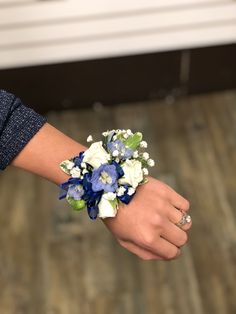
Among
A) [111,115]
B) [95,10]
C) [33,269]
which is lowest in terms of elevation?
[33,269]

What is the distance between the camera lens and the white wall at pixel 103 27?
71.8 inches

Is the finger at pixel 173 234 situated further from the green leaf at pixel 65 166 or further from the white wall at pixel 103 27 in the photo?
the white wall at pixel 103 27

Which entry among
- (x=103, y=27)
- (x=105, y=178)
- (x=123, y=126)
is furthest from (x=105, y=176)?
(x=123, y=126)

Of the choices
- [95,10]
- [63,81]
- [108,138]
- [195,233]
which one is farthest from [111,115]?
[108,138]

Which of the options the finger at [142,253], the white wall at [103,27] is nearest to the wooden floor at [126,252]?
the white wall at [103,27]

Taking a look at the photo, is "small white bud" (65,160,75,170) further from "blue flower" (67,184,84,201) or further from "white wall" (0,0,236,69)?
"white wall" (0,0,236,69)

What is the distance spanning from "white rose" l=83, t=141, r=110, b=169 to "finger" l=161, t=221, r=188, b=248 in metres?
0.11

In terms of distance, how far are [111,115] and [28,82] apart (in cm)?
32

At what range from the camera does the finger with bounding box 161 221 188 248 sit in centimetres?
73

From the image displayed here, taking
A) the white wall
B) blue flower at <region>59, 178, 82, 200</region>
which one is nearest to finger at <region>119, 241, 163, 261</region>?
blue flower at <region>59, 178, 82, 200</region>

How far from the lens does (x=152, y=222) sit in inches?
28.4

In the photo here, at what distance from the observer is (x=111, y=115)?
6.91ft

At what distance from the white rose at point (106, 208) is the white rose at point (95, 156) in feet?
0.14

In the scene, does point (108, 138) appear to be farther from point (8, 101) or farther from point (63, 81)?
point (63, 81)
